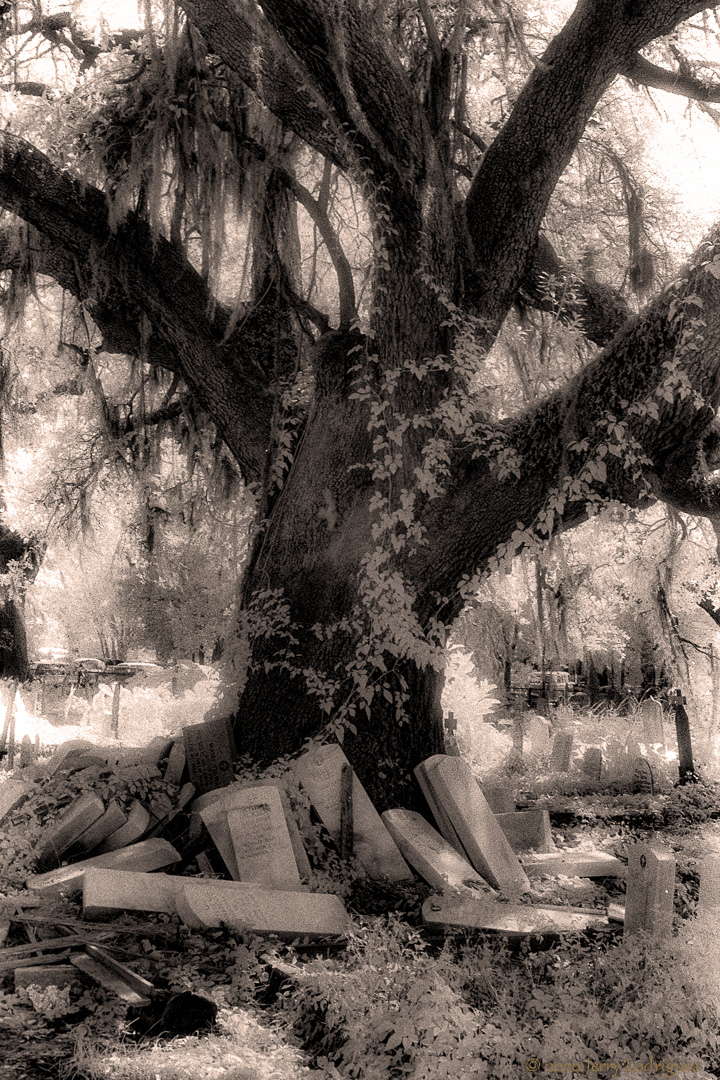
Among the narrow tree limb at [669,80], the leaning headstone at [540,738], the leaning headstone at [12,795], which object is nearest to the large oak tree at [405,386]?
the narrow tree limb at [669,80]

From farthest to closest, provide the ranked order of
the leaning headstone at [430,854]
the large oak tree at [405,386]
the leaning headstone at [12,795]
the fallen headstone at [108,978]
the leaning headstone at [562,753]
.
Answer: the leaning headstone at [562,753] → the leaning headstone at [12,795] → the large oak tree at [405,386] → the leaning headstone at [430,854] → the fallen headstone at [108,978]

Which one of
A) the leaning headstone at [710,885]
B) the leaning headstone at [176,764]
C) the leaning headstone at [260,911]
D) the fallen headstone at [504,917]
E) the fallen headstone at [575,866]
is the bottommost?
the fallen headstone at [575,866]

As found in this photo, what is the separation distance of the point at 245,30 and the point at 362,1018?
22.3 feet

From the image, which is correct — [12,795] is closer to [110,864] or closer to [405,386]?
[110,864]

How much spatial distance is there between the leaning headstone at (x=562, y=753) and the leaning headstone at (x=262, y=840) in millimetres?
6020

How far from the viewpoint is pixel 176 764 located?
23.2 ft

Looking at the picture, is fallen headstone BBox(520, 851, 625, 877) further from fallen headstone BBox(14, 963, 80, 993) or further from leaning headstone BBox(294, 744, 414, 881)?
fallen headstone BBox(14, 963, 80, 993)

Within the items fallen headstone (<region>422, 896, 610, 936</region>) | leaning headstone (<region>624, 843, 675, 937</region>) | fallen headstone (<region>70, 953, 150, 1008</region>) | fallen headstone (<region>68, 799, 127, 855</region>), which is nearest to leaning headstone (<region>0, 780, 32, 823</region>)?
fallen headstone (<region>68, 799, 127, 855</region>)

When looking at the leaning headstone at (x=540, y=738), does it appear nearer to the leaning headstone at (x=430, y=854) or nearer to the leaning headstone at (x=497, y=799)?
the leaning headstone at (x=497, y=799)

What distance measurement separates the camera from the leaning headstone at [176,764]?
7.03m

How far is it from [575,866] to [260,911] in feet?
9.32

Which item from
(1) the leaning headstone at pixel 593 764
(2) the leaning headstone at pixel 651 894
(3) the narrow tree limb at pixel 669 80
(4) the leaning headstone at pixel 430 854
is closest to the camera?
(2) the leaning headstone at pixel 651 894

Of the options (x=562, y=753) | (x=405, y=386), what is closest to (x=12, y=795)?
(x=405, y=386)

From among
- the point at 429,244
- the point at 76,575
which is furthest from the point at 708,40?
the point at 76,575
